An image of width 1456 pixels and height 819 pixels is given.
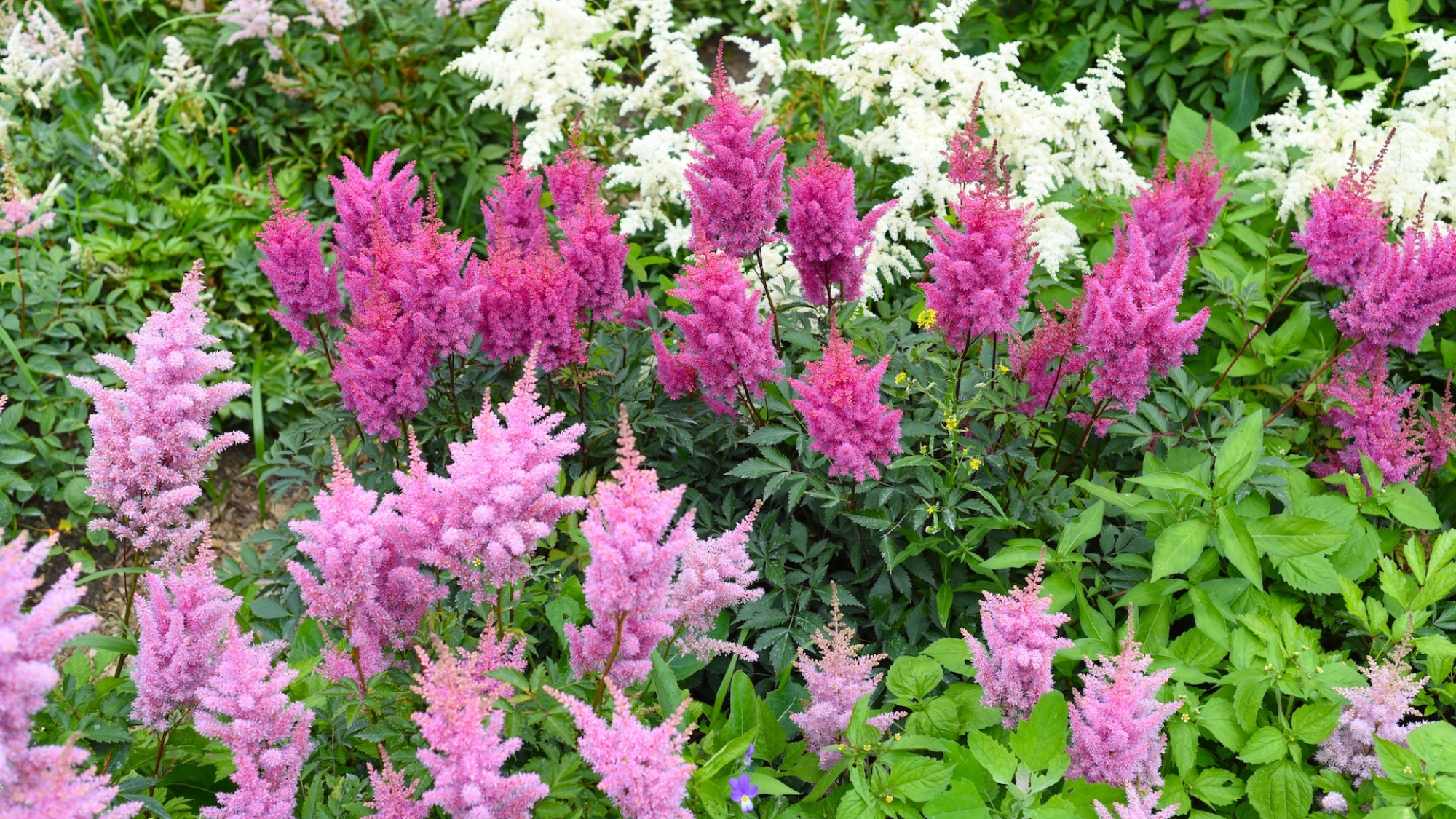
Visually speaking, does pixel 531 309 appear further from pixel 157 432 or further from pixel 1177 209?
pixel 1177 209

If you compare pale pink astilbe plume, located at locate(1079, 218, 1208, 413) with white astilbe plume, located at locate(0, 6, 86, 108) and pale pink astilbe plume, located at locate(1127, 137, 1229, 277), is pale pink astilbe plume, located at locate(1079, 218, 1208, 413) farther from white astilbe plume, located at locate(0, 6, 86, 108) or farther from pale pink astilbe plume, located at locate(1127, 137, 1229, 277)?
white astilbe plume, located at locate(0, 6, 86, 108)

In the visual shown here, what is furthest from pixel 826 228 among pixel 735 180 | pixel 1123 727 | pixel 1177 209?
pixel 1123 727

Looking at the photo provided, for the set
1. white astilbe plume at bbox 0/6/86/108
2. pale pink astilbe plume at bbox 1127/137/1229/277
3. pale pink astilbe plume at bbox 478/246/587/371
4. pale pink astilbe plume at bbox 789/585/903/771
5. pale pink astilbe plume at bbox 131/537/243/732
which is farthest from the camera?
white astilbe plume at bbox 0/6/86/108

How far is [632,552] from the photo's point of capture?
6.36ft

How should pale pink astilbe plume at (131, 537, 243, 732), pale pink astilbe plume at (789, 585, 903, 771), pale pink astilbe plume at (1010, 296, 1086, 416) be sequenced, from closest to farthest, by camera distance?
Answer: pale pink astilbe plume at (131, 537, 243, 732), pale pink astilbe plume at (789, 585, 903, 771), pale pink astilbe plume at (1010, 296, 1086, 416)

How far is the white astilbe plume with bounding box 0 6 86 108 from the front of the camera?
5.46 metres

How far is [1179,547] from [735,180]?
1.54m

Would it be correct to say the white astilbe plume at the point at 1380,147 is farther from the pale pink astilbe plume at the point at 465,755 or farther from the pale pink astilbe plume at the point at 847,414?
the pale pink astilbe plume at the point at 465,755

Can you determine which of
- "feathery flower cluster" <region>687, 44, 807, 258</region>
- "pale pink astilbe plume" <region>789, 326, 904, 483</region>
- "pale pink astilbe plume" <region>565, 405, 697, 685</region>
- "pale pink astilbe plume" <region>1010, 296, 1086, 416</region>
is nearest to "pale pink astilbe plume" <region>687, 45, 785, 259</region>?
"feathery flower cluster" <region>687, 44, 807, 258</region>

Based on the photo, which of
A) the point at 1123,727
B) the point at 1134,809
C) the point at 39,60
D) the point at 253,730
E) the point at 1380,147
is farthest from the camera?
the point at 39,60

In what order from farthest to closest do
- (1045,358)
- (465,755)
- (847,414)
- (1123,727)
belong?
(1045,358), (847,414), (1123,727), (465,755)

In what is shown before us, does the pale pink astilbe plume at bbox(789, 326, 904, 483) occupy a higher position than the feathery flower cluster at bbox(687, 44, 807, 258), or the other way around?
the feathery flower cluster at bbox(687, 44, 807, 258)

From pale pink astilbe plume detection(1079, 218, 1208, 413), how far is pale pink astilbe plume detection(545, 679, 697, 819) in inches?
63.8

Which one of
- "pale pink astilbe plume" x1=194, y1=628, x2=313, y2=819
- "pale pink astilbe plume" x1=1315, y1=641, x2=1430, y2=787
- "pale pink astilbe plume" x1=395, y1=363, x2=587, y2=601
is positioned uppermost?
"pale pink astilbe plume" x1=395, y1=363, x2=587, y2=601
